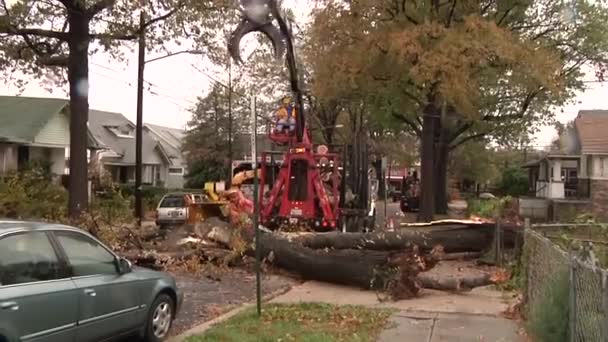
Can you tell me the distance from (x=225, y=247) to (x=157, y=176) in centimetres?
4833

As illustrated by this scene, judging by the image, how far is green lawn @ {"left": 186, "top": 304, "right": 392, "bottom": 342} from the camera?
802cm

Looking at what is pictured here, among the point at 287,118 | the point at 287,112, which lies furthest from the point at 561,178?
the point at 287,118

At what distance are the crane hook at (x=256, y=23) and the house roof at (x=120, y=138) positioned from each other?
125 ft

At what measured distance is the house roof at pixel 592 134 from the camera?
41562 millimetres

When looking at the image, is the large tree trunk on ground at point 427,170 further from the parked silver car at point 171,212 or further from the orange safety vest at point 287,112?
the orange safety vest at point 287,112

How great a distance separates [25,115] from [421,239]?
31.1 meters

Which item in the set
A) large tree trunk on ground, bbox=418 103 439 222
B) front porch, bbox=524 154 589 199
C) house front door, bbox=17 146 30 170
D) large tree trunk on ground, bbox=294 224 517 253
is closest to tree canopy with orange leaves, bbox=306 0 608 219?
large tree trunk on ground, bbox=418 103 439 222

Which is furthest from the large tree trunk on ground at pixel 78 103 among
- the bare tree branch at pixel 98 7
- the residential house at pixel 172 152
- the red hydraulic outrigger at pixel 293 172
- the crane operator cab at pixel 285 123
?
the residential house at pixel 172 152

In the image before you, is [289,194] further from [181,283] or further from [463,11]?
[463,11]

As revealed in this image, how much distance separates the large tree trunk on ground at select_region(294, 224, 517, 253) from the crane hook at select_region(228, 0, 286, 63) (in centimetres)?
588

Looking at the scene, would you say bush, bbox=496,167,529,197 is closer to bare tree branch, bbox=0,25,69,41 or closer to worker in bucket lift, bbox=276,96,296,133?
worker in bucket lift, bbox=276,96,296,133

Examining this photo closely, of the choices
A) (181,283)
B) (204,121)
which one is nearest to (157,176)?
(204,121)

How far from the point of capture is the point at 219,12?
20.6 m

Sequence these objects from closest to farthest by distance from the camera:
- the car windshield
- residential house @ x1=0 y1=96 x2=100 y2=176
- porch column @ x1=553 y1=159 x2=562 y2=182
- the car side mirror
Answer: the car side mirror
the car windshield
residential house @ x1=0 y1=96 x2=100 y2=176
porch column @ x1=553 y1=159 x2=562 y2=182
